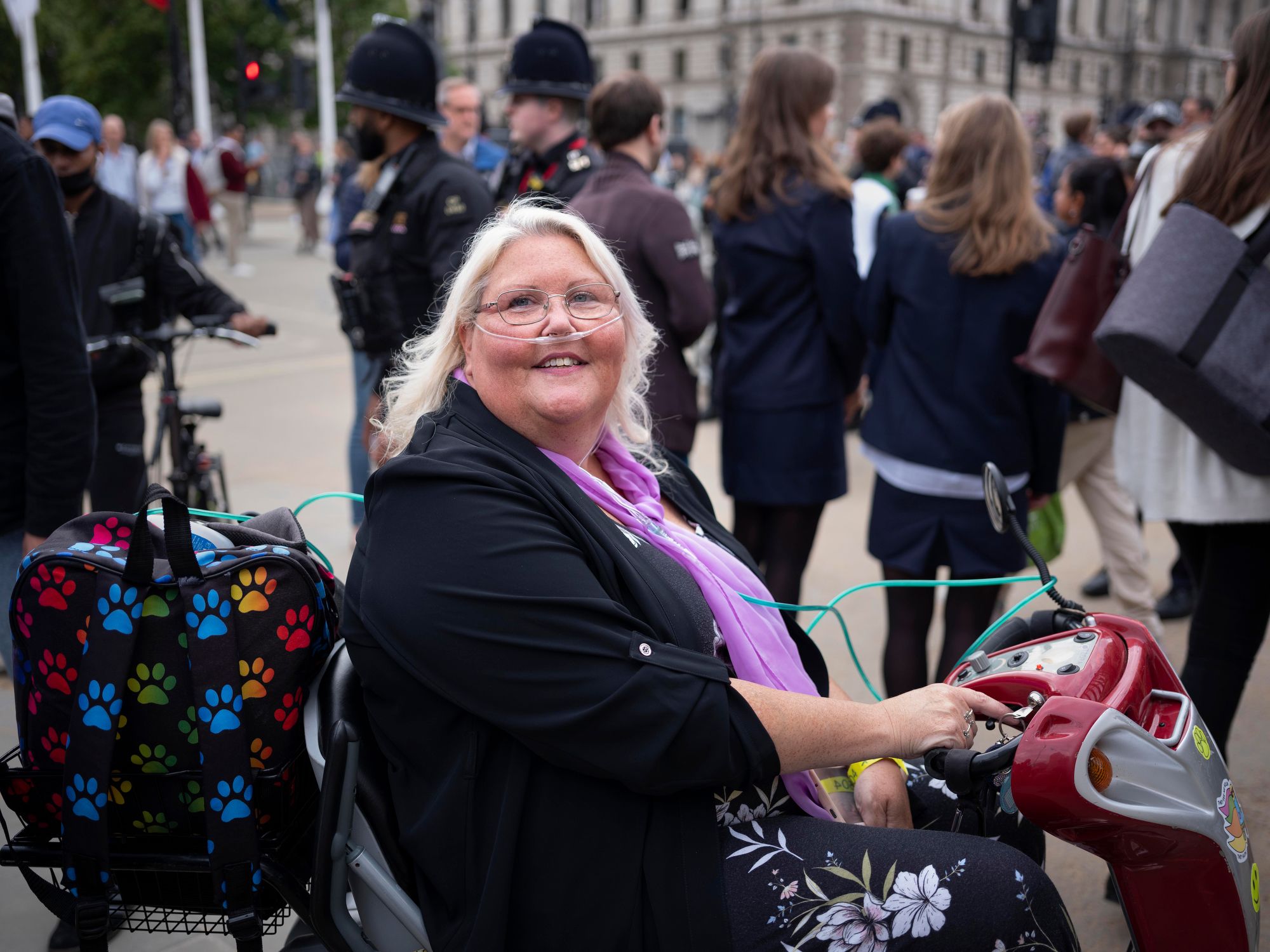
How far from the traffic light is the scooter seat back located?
35.0 feet

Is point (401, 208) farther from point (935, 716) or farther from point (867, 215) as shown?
point (935, 716)

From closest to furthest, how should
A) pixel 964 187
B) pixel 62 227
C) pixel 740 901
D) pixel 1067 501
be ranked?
pixel 740 901, pixel 62 227, pixel 964 187, pixel 1067 501

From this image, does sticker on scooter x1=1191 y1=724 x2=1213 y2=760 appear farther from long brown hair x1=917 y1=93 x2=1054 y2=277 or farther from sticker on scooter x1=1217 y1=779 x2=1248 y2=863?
long brown hair x1=917 y1=93 x2=1054 y2=277

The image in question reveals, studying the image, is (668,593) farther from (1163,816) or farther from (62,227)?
(62,227)

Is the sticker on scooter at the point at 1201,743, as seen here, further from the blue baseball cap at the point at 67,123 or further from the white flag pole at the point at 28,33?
the white flag pole at the point at 28,33

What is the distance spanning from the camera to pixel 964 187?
3551 mm

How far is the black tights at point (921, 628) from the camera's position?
3.68 metres

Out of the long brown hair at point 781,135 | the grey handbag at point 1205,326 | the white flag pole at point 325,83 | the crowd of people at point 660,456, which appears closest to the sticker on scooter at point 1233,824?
the crowd of people at point 660,456

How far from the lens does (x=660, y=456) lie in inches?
104

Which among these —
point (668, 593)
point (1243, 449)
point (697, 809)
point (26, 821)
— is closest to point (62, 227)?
point (26, 821)

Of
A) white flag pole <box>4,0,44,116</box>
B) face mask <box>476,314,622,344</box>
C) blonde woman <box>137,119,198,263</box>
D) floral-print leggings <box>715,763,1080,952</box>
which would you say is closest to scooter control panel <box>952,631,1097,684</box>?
floral-print leggings <box>715,763,1080,952</box>

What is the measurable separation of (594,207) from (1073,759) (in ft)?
9.80

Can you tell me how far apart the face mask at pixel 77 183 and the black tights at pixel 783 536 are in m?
2.71

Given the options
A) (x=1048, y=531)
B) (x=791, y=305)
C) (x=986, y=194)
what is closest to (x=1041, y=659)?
(x=986, y=194)
